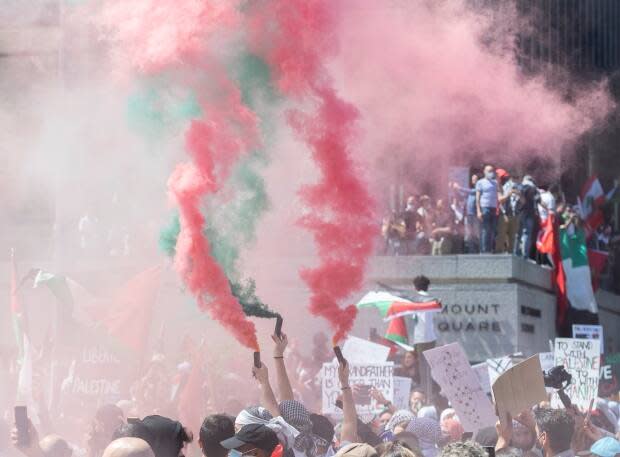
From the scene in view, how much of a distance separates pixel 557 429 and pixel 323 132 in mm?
5854

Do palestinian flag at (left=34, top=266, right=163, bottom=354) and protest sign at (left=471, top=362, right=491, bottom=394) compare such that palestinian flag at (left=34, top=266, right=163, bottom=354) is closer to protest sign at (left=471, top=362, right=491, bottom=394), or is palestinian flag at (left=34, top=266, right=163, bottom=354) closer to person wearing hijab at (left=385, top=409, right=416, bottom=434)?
protest sign at (left=471, top=362, right=491, bottom=394)

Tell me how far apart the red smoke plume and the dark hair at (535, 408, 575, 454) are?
4.51 metres

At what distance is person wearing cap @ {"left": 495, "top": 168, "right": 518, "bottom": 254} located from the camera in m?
23.5

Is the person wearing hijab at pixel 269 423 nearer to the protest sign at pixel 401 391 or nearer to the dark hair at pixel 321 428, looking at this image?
the dark hair at pixel 321 428

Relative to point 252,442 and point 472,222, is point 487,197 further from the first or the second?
point 252,442

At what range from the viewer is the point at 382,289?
2372cm

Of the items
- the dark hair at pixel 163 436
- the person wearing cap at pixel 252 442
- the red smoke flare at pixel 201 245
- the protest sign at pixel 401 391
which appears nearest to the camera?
the person wearing cap at pixel 252 442

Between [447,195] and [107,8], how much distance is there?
1165 cm

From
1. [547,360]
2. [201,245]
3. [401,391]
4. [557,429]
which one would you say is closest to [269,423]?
[557,429]

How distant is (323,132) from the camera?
47.9 feet

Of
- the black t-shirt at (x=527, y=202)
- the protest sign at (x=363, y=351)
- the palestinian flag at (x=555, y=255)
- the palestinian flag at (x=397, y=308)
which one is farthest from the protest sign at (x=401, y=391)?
the palestinian flag at (x=555, y=255)

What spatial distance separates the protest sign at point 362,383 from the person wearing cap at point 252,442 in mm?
7811

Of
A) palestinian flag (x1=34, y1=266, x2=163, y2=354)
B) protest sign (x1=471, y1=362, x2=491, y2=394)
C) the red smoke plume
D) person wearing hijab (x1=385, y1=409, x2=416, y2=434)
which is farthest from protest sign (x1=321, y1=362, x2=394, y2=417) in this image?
person wearing hijab (x1=385, y1=409, x2=416, y2=434)

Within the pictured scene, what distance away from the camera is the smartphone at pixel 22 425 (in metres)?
9.09
